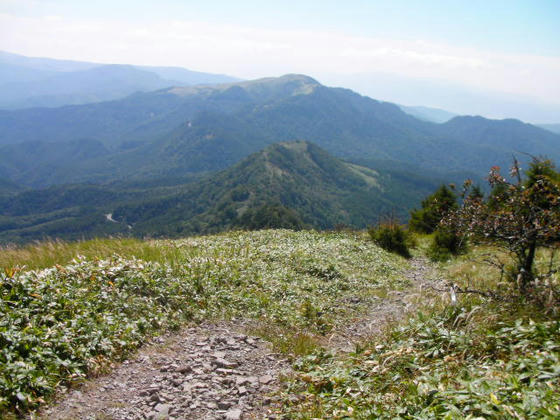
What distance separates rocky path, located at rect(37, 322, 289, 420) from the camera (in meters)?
4.57

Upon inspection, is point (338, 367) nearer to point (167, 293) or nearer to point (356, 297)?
point (167, 293)

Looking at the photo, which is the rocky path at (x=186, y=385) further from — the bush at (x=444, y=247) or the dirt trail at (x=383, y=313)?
the bush at (x=444, y=247)

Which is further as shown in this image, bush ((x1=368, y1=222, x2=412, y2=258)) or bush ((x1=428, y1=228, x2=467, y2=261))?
bush ((x1=368, y1=222, x2=412, y2=258))

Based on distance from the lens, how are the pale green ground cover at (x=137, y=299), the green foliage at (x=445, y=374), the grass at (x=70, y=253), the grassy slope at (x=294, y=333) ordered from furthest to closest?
the grass at (x=70, y=253) → the pale green ground cover at (x=137, y=299) → the grassy slope at (x=294, y=333) → the green foliage at (x=445, y=374)

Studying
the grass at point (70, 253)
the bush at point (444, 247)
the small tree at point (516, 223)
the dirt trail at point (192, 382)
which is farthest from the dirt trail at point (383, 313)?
the grass at point (70, 253)

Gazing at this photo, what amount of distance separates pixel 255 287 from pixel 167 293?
2433mm

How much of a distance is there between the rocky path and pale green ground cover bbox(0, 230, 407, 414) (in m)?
0.35

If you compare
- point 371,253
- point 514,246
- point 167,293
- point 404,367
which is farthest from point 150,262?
point 371,253

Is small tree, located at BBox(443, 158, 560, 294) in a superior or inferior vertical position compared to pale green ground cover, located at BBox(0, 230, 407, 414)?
superior

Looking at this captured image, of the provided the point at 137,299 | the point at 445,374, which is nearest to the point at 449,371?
the point at 445,374

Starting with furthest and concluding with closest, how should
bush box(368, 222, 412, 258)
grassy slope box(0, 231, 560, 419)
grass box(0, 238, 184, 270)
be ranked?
bush box(368, 222, 412, 258) < grass box(0, 238, 184, 270) < grassy slope box(0, 231, 560, 419)

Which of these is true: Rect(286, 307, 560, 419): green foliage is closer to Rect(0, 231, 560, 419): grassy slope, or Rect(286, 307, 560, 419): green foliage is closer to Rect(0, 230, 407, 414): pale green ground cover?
Rect(0, 231, 560, 419): grassy slope

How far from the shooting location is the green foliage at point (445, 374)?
11.3 ft

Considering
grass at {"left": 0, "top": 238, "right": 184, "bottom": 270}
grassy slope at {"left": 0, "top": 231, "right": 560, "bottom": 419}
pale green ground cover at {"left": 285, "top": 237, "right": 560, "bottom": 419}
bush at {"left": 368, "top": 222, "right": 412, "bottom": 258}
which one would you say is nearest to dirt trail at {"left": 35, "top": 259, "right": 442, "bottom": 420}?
grassy slope at {"left": 0, "top": 231, "right": 560, "bottom": 419}
